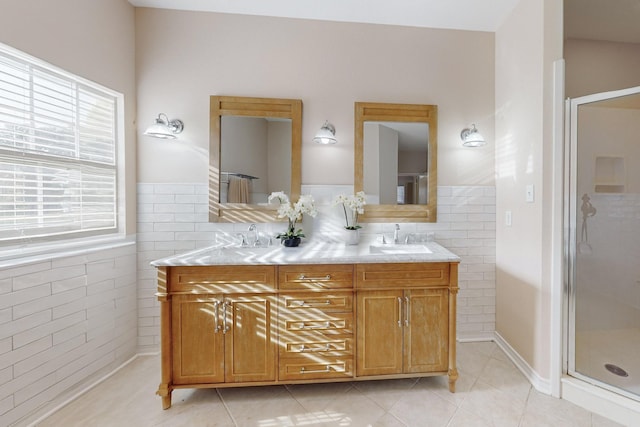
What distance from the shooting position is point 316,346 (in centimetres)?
177

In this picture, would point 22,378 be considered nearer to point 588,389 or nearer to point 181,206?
point 181,206

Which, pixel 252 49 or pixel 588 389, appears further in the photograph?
pixel 252 49

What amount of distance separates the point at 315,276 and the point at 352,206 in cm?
77

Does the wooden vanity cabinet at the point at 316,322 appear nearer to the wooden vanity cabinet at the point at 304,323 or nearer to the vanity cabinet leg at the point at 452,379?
the wooden vanity cabinet at the point at 304,323

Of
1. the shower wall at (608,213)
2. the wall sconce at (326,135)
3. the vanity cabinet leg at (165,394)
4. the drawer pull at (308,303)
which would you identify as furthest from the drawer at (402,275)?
the vanity cabinet leg at (165,394)

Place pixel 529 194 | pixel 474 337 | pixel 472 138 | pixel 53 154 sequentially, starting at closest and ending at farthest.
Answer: pixel 53 154 < pixel 529 194 < pixel 472 138 < pixel 474 337

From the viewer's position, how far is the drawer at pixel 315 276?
5.75 ft

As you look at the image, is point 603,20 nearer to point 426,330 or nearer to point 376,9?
point 376,9

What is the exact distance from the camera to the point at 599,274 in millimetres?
1902

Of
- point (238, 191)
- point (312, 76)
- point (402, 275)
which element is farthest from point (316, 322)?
point (312, 76)

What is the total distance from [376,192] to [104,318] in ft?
8.08

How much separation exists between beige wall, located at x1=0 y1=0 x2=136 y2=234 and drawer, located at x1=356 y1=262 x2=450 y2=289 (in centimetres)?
202

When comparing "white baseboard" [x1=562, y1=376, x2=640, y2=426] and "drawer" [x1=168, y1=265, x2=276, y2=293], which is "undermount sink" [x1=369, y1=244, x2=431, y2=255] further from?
"white baseboard" [x1=562, y1=376, x2=640, y2=426]

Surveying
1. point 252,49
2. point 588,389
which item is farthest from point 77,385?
point 588,389
